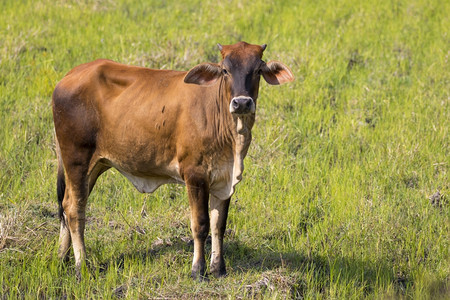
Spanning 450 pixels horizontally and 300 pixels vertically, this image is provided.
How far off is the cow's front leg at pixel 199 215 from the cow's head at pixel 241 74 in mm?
637

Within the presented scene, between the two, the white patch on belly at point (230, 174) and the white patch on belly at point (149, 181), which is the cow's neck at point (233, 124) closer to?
the white patch on belly at point (230, 174)

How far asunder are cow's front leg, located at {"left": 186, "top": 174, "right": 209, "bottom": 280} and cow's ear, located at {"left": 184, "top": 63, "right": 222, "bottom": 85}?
0.65 metres

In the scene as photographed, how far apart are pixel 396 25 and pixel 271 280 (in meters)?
6.12

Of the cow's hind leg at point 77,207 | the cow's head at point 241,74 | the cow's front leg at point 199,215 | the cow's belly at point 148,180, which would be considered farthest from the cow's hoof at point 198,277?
the cow's head at point 241,74

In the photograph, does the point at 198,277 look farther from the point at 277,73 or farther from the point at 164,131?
the point at 277,73

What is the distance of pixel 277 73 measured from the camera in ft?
16.1

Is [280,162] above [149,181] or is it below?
below

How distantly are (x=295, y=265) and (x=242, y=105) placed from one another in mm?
1463

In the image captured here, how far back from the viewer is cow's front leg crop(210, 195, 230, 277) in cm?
510

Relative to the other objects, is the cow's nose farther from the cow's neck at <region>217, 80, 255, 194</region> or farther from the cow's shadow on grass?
the cow's shadow on grass

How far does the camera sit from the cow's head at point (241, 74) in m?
4.42

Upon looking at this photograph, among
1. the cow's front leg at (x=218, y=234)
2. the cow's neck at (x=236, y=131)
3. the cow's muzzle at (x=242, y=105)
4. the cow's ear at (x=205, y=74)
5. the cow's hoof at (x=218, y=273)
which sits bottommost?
the cow's hoof at (x=218, y=273)

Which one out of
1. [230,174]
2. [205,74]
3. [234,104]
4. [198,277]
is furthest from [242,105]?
[198,277]

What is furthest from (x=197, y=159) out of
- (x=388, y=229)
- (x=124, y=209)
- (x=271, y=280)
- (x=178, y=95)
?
(x=388, y=229)
